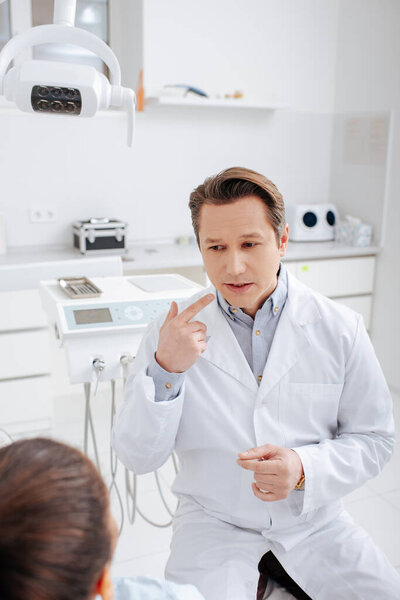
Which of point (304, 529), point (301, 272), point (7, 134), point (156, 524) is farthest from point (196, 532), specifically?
point (7, 134)

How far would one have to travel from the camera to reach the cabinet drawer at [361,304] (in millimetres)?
3689

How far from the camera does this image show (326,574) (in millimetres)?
1254

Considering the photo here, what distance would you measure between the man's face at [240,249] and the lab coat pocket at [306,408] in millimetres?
226

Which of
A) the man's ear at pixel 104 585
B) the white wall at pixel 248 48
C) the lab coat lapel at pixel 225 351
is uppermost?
the white wall at pixel 248 48

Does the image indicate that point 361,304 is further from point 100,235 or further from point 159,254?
point 100,235

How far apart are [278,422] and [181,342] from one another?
306 mm

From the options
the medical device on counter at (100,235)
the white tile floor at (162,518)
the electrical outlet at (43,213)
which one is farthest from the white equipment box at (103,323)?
the electrical outlet at (43,213)

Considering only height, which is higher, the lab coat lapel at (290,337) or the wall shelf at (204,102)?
the wall shelf at (204,102)

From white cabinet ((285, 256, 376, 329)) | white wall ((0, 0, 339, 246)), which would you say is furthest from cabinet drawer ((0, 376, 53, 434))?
white cabinet ((285, 256, 376, 329))

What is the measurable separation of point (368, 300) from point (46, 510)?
341 cm

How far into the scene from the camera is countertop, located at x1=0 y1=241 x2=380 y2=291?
8.52ft

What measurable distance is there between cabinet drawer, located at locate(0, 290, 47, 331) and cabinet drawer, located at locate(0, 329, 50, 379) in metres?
0.05

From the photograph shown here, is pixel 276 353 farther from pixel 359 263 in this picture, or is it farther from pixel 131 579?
pixel 359 263

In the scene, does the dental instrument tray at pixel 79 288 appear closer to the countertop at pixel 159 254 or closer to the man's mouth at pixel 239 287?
the man's mouth at pixel 239 287
